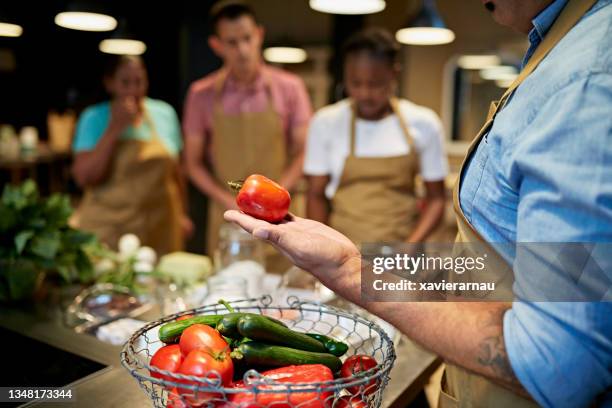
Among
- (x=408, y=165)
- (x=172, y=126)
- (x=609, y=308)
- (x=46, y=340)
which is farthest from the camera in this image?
(x=172, y=126)

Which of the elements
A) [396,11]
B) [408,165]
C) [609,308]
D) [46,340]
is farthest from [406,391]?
[396,11]

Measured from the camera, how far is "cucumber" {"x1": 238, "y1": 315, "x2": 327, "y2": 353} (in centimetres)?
90

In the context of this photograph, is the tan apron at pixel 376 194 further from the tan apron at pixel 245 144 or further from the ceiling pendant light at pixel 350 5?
the tan apron at pixel 245 144

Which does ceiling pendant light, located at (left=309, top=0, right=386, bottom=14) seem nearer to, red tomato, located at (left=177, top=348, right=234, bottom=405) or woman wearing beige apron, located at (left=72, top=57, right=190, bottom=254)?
woman wearing beige apron, located at (left=72, top=57, right=190, bottom=254)

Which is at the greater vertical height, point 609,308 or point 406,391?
point 609,308

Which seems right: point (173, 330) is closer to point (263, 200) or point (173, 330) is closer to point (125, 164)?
point (263, 200)

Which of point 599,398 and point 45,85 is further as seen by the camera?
point 45,85

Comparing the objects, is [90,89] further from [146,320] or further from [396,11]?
[146,320]

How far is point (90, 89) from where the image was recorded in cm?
770

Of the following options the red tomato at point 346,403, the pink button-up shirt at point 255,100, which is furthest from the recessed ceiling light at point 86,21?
the red tomato at point 346,403

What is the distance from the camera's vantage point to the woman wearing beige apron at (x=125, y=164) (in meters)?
3.10

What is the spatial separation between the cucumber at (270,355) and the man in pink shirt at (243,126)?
7.36ft

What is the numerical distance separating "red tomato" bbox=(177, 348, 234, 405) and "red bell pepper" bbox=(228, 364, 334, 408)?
0.11 feet

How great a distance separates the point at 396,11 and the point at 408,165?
4.89 m
